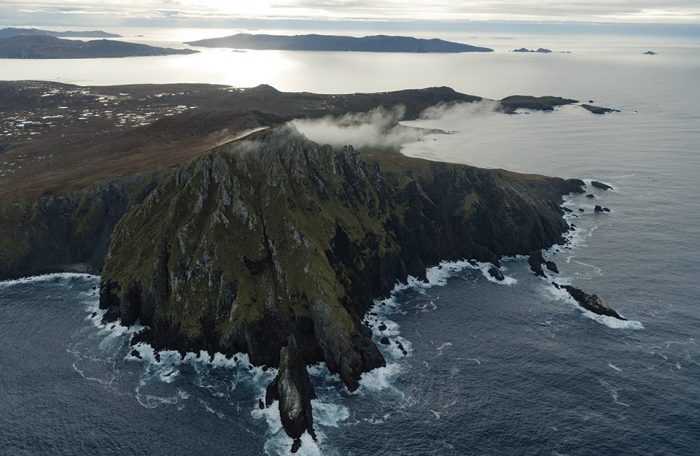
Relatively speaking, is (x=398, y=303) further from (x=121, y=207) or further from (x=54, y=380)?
(x=121, y=207)

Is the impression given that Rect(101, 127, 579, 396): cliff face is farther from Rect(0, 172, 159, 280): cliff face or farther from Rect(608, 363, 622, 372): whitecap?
Rect(608, 363, 622, 372): whitecap

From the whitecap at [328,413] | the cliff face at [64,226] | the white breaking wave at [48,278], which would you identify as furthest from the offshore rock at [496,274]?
the white breaking wave at [48,278]

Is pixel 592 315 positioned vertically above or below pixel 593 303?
below

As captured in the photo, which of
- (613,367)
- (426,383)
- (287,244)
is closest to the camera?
(426,383)

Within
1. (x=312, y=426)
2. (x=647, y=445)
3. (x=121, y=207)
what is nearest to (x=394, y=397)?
(x=312, y=426)

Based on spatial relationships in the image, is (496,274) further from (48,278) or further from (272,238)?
(48,278)

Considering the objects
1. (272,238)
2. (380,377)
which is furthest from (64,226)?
(380,377)
